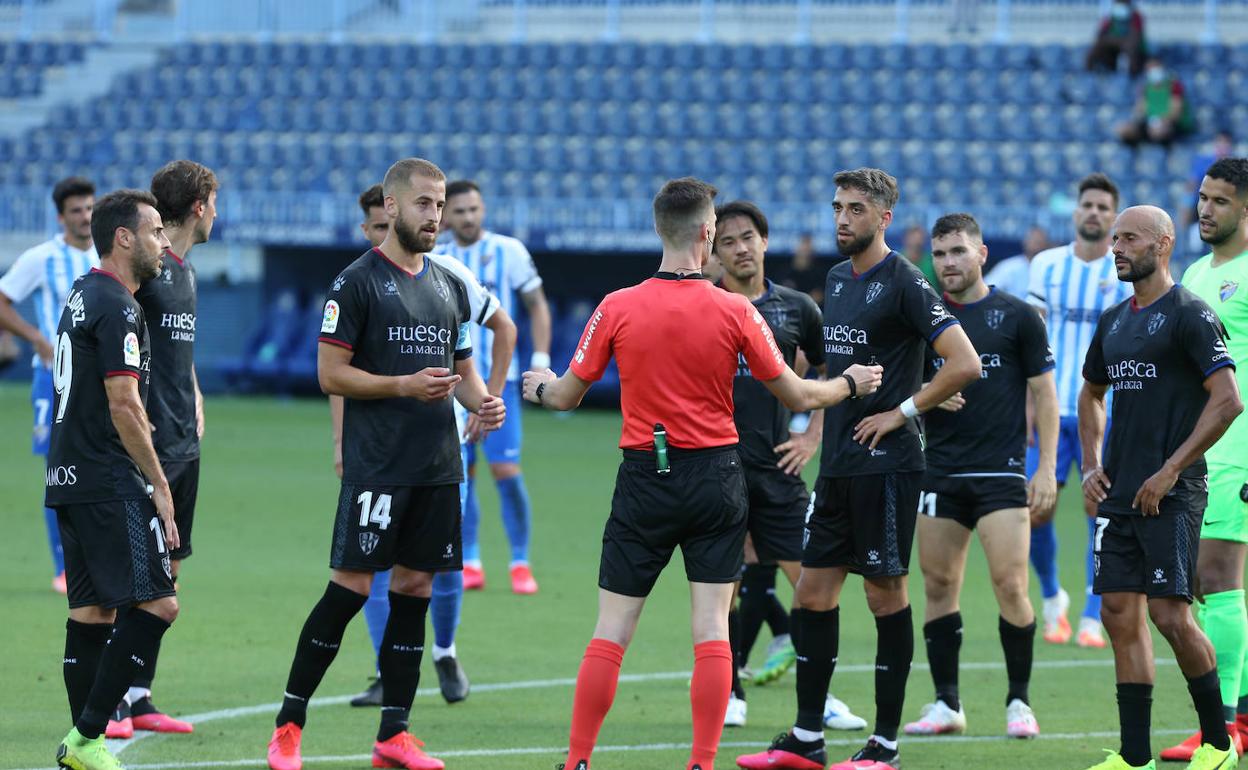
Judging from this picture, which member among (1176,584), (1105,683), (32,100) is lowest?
(1105,683)

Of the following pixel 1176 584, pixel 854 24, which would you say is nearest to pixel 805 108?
pixel 854 24

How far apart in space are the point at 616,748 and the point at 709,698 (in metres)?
1.04

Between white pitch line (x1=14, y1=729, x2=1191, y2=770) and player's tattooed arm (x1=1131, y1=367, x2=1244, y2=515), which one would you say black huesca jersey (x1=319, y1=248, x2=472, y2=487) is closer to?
white pitch line (x1=14, y1=729, x2=1191, y2=770)

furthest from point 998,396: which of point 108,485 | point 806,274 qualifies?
point 806,274

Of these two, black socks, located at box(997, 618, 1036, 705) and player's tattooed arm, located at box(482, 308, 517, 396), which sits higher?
player's tattooed arm, located at box(482, 308, 517, 396)

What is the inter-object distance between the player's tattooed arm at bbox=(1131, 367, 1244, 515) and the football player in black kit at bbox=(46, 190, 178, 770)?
3440 mm

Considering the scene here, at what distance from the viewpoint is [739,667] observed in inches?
308

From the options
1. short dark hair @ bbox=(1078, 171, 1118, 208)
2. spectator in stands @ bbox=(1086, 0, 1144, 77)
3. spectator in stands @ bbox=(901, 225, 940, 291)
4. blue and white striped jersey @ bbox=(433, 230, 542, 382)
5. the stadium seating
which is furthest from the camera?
the stadium seating

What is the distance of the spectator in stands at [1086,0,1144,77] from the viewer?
22234 millimetres

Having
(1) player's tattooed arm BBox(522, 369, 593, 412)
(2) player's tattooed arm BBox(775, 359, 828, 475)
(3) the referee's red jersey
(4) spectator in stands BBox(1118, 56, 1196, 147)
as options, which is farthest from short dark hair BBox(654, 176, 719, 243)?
(4) spectator in stands BBox(1118, 56, 1196, 147)

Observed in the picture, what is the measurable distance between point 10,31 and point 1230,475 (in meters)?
26.6

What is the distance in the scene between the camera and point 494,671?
806 cm

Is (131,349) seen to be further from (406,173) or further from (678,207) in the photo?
(678,207)

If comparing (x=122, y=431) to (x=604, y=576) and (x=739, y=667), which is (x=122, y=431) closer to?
(x=604, y=576)
